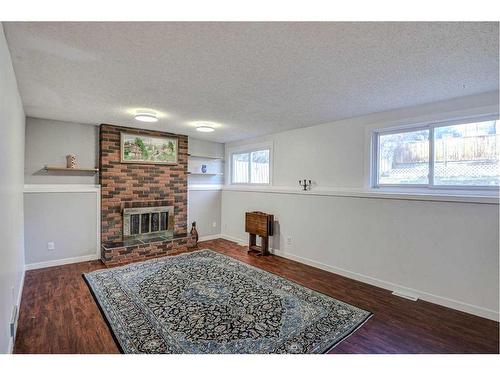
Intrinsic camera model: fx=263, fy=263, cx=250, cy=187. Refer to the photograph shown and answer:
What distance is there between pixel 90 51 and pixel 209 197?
418cm

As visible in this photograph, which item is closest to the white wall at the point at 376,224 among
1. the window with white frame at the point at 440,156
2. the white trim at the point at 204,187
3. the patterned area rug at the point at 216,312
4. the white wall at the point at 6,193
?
the window with white frame at the point at 440,156

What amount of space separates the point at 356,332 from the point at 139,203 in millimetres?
3953

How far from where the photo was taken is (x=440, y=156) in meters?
3.04

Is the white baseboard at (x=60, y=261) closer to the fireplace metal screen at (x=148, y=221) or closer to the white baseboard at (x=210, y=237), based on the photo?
the fireplace metal screen at (x=148, y=221)

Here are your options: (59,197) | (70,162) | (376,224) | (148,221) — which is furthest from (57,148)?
(376,224)

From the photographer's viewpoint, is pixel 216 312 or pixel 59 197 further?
pixel 59 197

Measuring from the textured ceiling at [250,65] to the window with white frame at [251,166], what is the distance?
5.94 feet

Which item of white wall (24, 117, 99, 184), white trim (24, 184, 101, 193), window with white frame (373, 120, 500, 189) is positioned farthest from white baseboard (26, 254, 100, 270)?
window with white frame (373, 120, 500, 189)

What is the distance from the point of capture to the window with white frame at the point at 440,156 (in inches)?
107

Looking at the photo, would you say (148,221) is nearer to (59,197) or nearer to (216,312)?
(59,197)

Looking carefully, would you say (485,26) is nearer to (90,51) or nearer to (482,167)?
(482,167)
